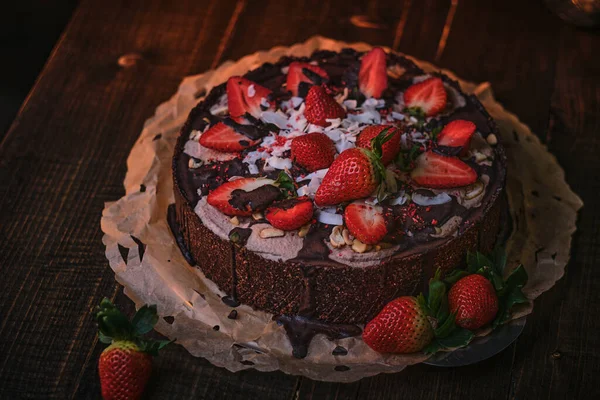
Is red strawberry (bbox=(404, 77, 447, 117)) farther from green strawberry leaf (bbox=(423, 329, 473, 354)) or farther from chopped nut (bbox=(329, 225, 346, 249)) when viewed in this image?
green strawberry leaf (bbox=(423, 329, 473, 354))

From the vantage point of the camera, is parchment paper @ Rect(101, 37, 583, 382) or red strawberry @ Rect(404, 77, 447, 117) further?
red strawberry @ Rect(404, 77, 447, 117)

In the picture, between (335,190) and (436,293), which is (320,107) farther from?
(436,293)

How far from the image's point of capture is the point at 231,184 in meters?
3.02

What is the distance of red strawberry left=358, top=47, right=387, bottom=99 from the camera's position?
3.38 metres

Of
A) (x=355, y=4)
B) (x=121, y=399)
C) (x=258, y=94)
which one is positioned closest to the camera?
(x=121, y=399)

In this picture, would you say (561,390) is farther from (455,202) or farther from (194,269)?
(194,269)

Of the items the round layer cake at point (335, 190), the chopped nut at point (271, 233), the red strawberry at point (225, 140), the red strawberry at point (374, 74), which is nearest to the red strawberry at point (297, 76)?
the round layer cake at point (335, 190)

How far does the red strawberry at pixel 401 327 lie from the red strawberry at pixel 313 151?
0.52m

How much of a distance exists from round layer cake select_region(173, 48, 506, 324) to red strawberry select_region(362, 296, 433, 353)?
13 cm

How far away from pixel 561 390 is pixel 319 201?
0.94 meters

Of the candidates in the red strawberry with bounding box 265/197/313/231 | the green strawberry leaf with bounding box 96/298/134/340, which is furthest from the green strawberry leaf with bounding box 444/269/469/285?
the green strawberry leaf with bounding box 96/298/134/340

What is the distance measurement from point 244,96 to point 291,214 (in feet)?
2.14

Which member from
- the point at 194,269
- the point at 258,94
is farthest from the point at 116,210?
the point at 258,94

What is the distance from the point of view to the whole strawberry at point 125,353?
2.78m
